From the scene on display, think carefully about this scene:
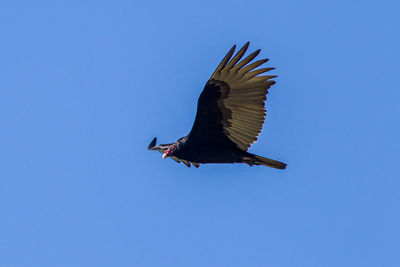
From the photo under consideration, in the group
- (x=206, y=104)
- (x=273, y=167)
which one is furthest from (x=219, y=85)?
(x=273, y=167)

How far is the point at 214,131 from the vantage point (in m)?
18.8

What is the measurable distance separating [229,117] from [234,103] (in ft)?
0.85

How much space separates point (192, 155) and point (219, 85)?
1.32 m

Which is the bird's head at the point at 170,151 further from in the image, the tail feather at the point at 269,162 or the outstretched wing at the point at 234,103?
the tail feather at the point at 269,162

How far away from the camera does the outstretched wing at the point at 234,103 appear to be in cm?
1819

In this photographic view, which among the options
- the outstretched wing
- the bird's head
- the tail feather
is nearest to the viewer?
the outstretched wing

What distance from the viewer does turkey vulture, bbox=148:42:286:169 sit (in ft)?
59.9

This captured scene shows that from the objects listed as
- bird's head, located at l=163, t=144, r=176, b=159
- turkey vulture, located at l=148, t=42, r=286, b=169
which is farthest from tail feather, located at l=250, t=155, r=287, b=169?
bird's head, located at l=163, t=144, r=176, b=159

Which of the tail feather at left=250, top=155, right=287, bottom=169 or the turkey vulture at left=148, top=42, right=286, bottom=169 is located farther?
the tail feather at left=250, top=155, right=287, bottom=169

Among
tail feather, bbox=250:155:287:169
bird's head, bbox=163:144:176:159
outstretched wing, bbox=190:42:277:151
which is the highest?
outstretched wing, bbox=190:42:277:151

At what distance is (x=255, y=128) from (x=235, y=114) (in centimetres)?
41

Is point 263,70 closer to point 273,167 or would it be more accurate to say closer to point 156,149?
point 273,167

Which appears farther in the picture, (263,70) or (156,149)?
(156,149)

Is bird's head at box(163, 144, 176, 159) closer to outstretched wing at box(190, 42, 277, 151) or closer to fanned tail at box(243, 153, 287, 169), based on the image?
outstretched wing at box(190, 42, 277, 151)
